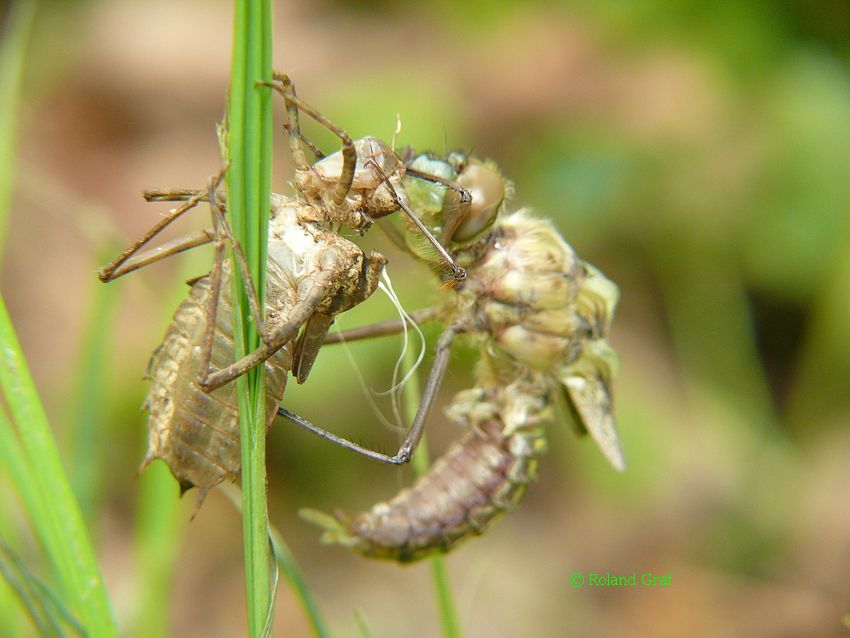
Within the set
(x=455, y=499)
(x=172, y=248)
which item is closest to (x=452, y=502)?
(x=455, y=499)

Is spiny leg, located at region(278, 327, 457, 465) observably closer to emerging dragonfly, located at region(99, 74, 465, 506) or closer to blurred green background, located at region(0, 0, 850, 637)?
emerging dragonfly, located at region(99, 74, 465, 506)

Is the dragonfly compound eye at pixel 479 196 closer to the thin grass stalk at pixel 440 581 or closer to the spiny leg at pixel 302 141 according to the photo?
the thin grass stalk at pixel 440 581

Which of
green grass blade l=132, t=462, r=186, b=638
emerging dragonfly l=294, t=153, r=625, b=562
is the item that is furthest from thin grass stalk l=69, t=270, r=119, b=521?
emerging dragonfly l=294, t=153, r=625, b=562

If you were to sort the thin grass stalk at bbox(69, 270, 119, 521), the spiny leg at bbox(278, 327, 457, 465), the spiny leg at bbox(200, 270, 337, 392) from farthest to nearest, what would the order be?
the thin grass stalk at bbox(69, 270, 119, 521)
the spiny leg at bbox(278, 327, 457, 465)
the spiny leg at bbox(200, 270, 337, 392)

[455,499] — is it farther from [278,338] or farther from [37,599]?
[37,599]

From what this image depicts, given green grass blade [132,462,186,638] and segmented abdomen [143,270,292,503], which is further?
green grass blade [132,462,186,638]

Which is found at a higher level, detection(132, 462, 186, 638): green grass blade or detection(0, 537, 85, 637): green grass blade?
detection(0, 537, 85, 637): green grass blade

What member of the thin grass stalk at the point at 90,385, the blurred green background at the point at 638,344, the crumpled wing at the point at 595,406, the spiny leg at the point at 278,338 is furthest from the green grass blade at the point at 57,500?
the blurred green background at the point at 638,344

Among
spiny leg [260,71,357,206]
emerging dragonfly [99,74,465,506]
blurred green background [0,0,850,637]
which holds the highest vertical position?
spiny leg [260,71,357,206]
